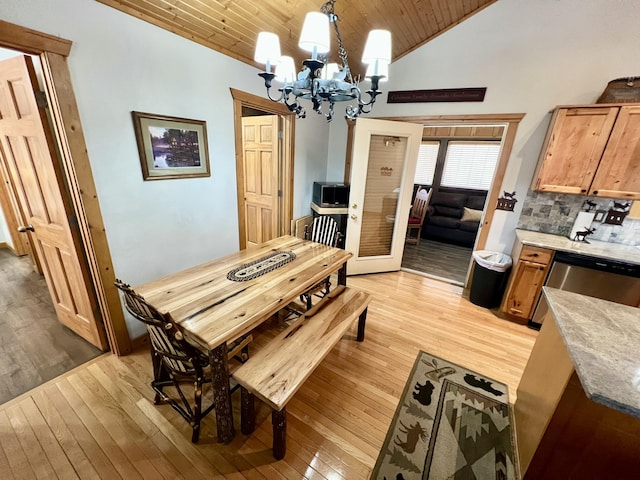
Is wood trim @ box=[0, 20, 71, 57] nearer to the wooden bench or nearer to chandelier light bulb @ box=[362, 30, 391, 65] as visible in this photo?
chandelier light bulb @ box=[362, 30, 391, 65]

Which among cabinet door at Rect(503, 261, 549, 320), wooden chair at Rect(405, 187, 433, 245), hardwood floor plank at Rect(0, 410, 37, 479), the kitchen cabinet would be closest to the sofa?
wooden chair at Rect(405, 187, 433, 245)

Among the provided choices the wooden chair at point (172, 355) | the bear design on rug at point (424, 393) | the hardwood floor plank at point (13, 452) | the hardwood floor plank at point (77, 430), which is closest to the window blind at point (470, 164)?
the bear design on rug at point (424, 393)

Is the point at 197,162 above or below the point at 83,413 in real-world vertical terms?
above

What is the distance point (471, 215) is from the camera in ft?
16.1

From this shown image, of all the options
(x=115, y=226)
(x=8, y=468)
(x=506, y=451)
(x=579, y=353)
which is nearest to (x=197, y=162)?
(x=115, y=226)

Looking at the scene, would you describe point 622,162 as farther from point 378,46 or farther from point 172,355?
point 172,355

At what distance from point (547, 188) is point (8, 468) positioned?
14.5ft

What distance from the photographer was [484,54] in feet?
9.03

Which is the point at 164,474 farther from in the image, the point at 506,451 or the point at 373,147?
the point at 373,147

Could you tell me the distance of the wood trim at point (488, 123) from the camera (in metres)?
2.76

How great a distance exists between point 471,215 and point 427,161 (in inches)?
65.2

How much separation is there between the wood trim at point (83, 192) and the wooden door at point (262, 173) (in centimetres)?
164

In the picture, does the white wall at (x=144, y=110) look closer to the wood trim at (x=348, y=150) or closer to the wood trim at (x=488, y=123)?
the wood trim at (x=348, y=150)

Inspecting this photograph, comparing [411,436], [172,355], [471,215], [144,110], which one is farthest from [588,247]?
[144,110]
